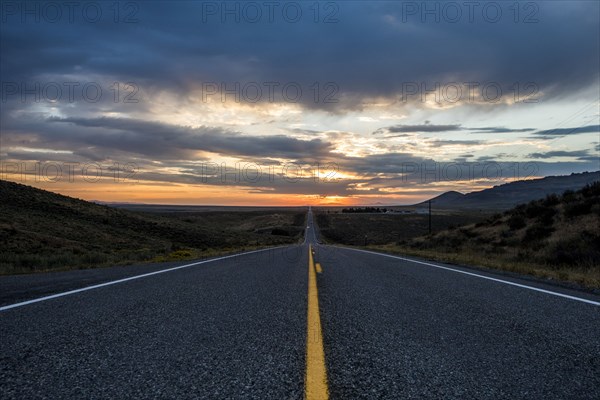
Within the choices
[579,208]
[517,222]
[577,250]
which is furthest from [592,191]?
[577,250]

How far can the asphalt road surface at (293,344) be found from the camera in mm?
3023

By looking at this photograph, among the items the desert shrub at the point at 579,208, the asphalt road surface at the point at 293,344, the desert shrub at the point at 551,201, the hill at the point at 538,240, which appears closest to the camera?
the asphalt road surface at the point at 293,344

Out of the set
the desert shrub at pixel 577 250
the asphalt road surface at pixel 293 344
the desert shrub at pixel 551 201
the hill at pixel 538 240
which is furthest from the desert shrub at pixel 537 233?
the asphalt road surface at pixel 293 344

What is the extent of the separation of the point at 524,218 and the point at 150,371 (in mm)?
29879

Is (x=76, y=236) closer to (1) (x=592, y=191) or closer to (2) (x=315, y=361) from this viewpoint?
(2) (x=315, y=361)

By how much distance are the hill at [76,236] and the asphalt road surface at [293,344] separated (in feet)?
32.1

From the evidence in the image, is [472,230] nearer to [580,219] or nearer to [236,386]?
[580,219]

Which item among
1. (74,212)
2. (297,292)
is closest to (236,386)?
(297,292)

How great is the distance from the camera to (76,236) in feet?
98.6

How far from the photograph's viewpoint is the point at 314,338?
4.28 m

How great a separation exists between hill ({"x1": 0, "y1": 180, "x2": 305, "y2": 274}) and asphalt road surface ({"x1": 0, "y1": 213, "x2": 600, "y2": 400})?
385 inches

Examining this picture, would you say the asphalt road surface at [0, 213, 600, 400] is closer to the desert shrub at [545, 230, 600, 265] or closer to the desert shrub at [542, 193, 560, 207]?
the desert shrub at [545, 230, 600, 265]

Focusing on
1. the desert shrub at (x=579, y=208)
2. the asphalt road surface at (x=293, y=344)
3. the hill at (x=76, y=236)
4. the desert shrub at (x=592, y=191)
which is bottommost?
the hill at (x=76, y=236)

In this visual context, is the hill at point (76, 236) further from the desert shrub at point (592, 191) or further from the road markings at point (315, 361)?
the desert shrub at point (592, 191)
